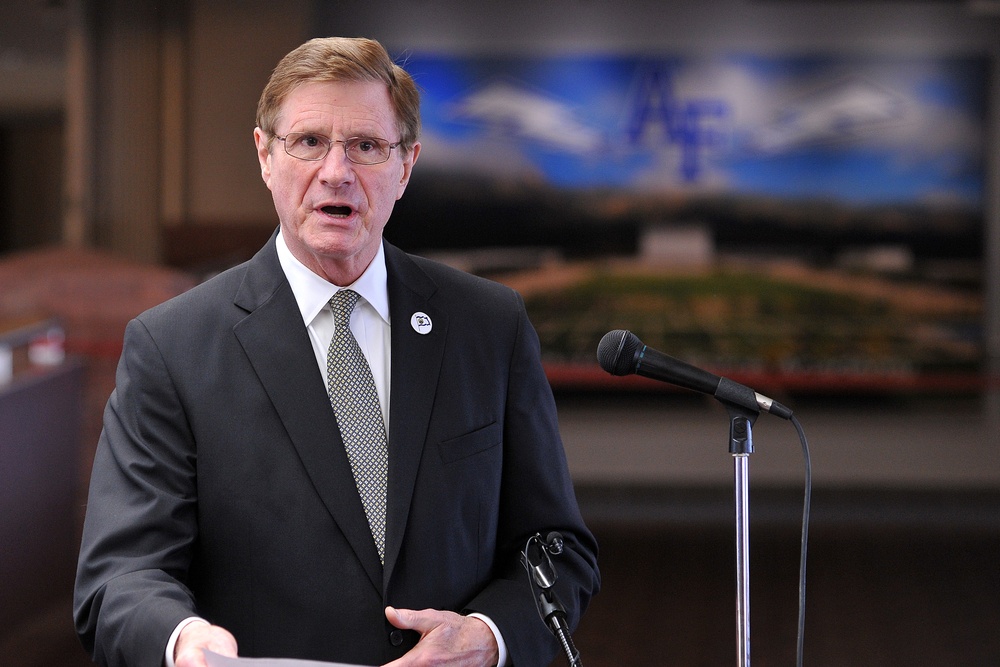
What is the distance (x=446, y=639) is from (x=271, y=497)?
11.3 inches

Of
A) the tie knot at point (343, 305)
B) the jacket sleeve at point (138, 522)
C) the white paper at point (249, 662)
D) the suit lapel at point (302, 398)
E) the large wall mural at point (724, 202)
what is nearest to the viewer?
the white paper at point (249, 662)

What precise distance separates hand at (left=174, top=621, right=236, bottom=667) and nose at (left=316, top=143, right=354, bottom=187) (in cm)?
57

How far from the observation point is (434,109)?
6.75m

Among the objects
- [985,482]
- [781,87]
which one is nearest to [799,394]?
[985,482]

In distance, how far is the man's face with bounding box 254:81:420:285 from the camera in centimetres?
137

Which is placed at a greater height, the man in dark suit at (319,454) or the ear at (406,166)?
the ear at (406,166)

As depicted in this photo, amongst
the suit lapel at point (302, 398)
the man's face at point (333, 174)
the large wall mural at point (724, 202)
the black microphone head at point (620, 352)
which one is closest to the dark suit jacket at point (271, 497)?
the suit lapel at point (302, 398)

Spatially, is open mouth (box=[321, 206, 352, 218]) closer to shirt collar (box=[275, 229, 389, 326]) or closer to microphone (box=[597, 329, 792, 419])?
shirt collar (box=[275, 229, 389, 326])

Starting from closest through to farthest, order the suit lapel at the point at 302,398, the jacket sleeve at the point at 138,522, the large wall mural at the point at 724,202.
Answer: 1. the jacket sleeve at the point at 138,522
2. the suit lapel at the point at 302,398
3. the large wall mural at the point at 724,202

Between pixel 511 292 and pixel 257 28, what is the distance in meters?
5.68

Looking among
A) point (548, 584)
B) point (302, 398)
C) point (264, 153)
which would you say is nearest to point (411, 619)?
point (548, 584)

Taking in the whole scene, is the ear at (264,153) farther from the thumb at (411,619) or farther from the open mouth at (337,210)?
the thumb at (411,619)

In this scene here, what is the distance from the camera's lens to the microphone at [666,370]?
1250 millimetres

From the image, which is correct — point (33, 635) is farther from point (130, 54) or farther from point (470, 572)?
point (130, 54)
